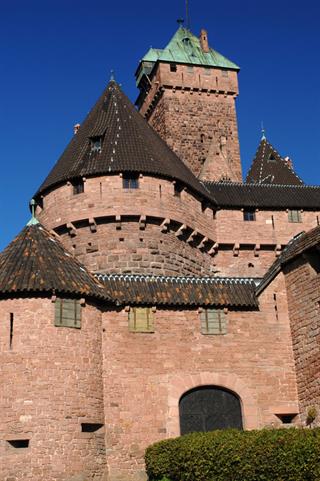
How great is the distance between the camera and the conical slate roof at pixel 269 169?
116ft

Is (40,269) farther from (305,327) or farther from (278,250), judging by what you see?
(278,250)

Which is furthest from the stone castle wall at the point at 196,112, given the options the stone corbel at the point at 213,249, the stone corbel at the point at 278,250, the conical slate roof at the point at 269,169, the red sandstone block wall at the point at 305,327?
the red sandstone block wall at the point at 305,327

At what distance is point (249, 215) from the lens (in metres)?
29.2

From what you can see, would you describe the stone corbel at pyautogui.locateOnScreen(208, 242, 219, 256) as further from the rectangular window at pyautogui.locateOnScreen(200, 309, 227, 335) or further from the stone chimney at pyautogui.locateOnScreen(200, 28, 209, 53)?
the stone chimney at pyautogui.locateOnScreen(200, 28, 209, 53)

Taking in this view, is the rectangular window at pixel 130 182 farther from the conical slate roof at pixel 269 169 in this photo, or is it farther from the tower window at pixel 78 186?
the conical slate roof at pixel 269 169

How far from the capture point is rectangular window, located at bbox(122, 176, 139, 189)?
2480 centimetres

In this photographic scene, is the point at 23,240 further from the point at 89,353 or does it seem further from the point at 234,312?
the point at 234,312

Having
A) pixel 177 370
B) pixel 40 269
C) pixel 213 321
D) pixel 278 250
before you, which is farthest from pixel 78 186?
pixel 177 370

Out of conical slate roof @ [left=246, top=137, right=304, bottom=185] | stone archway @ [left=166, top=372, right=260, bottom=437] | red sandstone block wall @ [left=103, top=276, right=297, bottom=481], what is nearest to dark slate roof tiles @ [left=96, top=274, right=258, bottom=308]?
red sandstone block wall @ [left=103, top=276, right=297, bottom=481]

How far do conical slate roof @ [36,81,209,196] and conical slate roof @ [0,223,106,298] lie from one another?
5.62m

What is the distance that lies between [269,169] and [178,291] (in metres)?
18.5

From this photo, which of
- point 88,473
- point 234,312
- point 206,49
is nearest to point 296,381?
point 234,312

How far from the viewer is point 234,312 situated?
19875mm

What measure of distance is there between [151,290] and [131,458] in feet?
15.1
